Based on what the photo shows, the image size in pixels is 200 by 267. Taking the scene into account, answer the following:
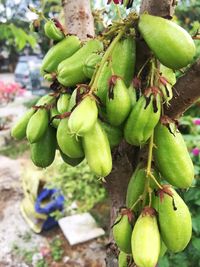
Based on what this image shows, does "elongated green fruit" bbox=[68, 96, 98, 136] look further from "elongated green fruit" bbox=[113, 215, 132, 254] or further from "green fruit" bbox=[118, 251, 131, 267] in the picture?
"green fruit" bbox=[118, 251, 131, 267]

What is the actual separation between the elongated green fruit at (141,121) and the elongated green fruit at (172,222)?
0.42 ft

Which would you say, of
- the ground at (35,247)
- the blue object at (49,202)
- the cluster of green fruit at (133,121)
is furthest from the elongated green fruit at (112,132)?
the blue object at (49,202)

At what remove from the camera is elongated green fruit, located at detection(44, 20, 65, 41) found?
0.90m

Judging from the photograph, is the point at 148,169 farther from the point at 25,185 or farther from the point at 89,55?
the point at 25,185

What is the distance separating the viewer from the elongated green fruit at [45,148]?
34.2 inches

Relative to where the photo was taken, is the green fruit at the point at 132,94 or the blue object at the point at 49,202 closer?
the green fruit at the point at 132,94

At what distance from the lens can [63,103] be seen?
81cm

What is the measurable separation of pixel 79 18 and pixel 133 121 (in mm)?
520

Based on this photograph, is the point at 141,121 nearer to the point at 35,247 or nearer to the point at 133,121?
the point at 133,121

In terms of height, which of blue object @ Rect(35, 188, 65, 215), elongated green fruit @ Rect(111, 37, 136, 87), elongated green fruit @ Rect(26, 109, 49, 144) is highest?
elongated green fruit @ Rect(111, 37, 136, 87)

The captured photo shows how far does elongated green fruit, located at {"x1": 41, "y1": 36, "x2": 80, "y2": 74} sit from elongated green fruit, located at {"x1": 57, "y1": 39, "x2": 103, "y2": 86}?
5 cm

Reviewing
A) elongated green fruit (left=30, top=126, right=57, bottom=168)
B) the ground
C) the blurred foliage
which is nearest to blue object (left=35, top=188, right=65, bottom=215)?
the ground

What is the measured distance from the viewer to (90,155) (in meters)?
0.71

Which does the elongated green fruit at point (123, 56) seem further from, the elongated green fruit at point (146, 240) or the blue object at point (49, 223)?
the blue object at point (49, 223)
